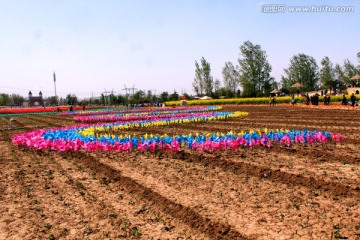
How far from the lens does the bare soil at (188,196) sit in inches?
164

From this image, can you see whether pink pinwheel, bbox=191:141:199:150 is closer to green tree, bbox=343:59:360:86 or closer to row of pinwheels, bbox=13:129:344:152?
row of pinwheels, bbox=13:129:344:152

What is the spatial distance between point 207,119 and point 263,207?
1689 centimetres

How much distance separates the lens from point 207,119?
21609 millimetres

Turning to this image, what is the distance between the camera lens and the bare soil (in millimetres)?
4164

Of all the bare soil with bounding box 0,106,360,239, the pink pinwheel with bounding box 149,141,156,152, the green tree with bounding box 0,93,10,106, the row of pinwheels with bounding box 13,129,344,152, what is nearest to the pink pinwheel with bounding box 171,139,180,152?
the row of pinwheels with bounding box 13,129,344,152

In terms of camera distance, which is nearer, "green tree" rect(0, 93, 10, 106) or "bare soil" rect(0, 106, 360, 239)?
"bare soil" rect(0, 106, 360, 239)

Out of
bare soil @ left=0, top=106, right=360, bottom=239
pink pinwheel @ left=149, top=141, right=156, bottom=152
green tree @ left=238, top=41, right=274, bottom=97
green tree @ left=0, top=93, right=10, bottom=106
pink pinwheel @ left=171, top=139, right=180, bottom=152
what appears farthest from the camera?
green tree @ left=0, top=93, right=10, bottom=106

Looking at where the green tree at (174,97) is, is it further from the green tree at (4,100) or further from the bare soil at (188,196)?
the green tree at (4,100)

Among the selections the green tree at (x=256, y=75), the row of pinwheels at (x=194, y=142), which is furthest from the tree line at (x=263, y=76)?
the row of pinwheels at (x=194, y=142)

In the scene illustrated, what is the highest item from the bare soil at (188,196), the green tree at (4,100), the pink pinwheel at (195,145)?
the green tree at (4,100)

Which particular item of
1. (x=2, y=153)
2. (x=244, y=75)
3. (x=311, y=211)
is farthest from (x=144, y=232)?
(x=244, y=75)

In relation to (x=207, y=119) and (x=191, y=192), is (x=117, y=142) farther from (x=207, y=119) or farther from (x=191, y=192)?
(x=207, y=119)

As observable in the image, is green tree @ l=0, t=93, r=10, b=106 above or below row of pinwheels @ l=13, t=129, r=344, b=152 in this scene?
above

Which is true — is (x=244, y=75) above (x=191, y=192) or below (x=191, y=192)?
above
